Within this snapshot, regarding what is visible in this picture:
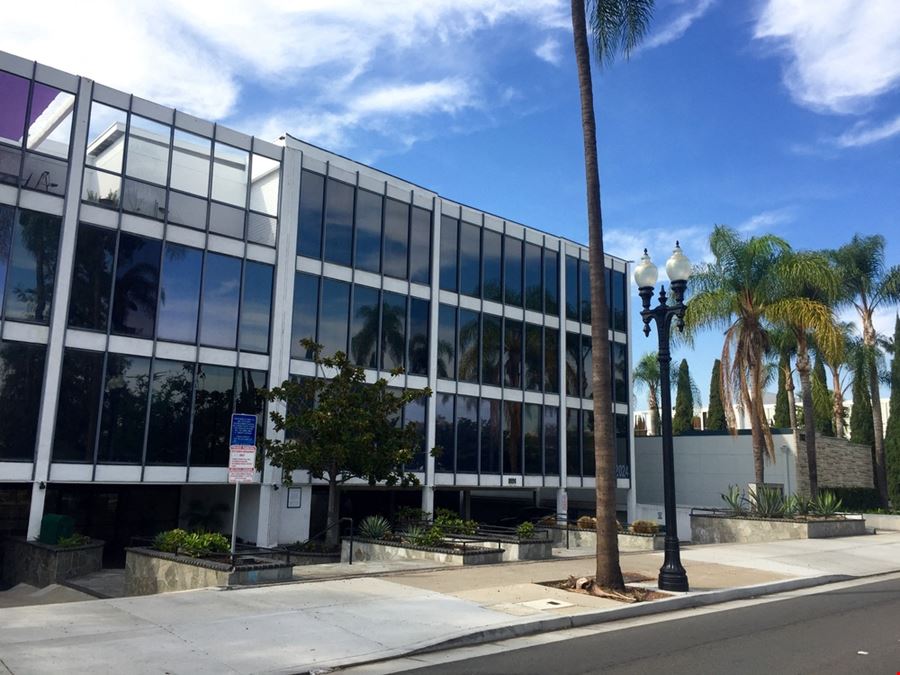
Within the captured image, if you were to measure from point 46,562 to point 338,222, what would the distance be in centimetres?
1336

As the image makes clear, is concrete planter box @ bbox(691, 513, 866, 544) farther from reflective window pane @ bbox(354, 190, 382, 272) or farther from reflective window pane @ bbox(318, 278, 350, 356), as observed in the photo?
reflective window pane @ bbox(354, 190, 382, 272)

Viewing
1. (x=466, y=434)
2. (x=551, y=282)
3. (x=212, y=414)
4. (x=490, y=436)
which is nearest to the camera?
(x=212, y=414)

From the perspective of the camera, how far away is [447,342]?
28.4m

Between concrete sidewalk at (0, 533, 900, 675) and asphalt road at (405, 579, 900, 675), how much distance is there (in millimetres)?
962

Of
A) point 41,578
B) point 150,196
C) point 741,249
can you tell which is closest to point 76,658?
point 41,578

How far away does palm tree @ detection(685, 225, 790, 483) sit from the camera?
2831cm

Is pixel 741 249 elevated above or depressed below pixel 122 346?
above

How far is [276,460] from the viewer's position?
20094mm

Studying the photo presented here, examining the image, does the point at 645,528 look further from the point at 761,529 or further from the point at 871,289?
the point at 871,289

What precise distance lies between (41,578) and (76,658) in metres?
11.7

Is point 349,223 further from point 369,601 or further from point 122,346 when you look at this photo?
point 369,601

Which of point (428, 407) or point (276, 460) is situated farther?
point (428, 407)

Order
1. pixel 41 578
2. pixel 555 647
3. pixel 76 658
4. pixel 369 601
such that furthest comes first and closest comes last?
pixel 41 578, pixel 369 601, pixel 555 647, pixel 76 658

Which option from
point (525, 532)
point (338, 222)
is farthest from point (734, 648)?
point (338, 222)
